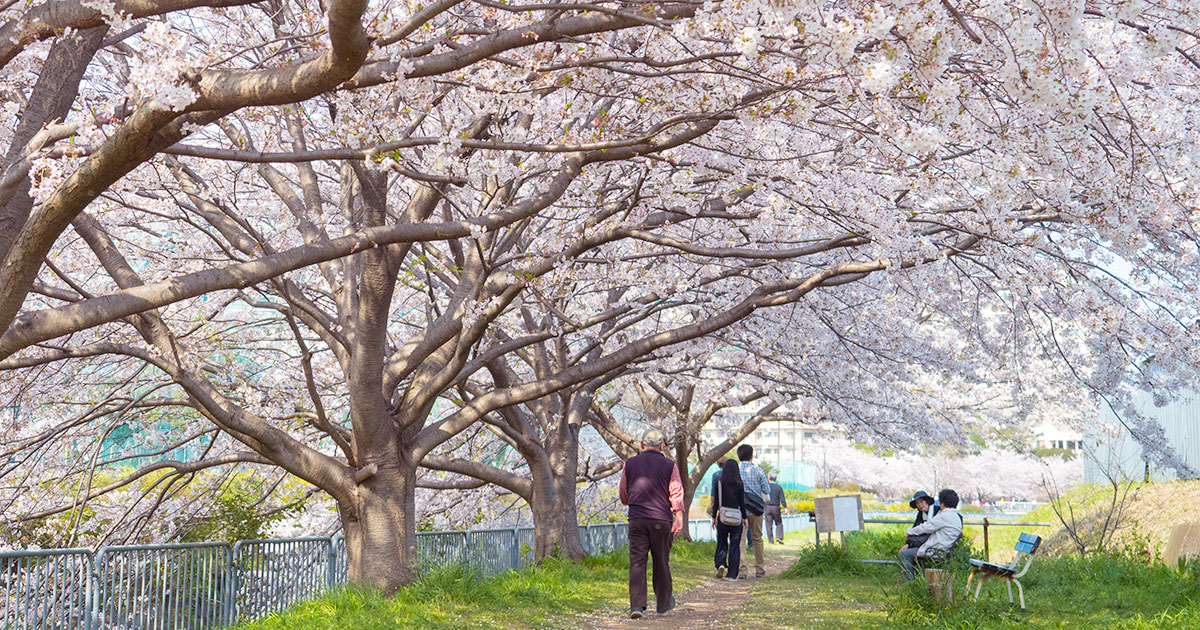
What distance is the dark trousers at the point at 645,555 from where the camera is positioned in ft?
28.8

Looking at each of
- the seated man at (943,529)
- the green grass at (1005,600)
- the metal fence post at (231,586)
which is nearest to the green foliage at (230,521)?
the metal fence post at (231,586)

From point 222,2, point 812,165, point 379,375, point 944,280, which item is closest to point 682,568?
point 944,280

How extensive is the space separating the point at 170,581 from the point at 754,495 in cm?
784

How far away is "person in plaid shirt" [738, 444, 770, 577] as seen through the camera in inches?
543

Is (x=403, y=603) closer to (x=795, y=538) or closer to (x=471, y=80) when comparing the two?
(x=471, y=80)

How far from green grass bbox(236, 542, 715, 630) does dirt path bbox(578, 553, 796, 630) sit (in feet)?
1.25

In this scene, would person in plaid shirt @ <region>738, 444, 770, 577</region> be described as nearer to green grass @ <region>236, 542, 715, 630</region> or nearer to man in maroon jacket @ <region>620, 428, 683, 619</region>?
green grass @ <region>236, 542, 715, 630</region>

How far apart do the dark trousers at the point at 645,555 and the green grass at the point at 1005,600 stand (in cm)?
76

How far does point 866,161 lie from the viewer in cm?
837

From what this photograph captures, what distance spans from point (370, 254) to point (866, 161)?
4.32 m

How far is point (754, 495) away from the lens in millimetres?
13906

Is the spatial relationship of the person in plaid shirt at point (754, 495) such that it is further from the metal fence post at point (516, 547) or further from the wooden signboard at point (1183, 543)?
the wooden signboard at point (1183, 543)

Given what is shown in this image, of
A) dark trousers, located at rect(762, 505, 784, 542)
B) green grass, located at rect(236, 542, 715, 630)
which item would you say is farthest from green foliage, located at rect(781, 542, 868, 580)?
dark trousers, located at rect(762, 505, 784, 542)

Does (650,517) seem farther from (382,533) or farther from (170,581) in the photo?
(170,581)
